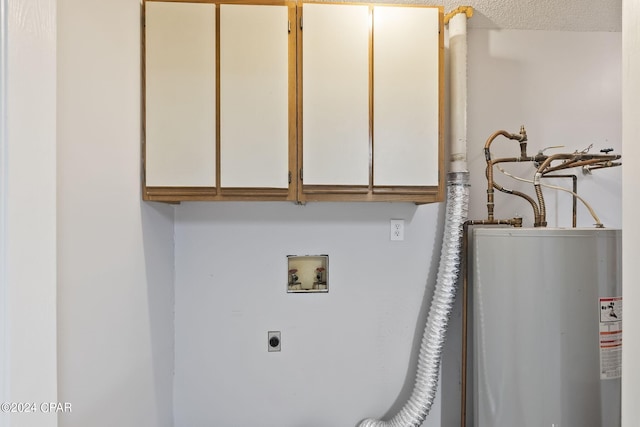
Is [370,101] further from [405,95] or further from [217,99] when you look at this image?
[217,99]

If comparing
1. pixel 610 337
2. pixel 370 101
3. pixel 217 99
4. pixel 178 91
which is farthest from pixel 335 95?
pixel 610 337

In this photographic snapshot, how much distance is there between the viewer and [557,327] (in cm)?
126

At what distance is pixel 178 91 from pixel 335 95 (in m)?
0.61

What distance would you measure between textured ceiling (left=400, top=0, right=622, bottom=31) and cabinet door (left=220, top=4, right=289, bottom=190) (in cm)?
76

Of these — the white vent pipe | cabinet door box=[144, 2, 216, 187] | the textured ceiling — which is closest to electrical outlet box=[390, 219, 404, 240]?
the white vent pipe

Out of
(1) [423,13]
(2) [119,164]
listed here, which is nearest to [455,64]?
(1) [423,13]

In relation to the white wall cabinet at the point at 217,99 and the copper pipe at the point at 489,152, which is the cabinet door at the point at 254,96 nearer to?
the white wall cabinet at the point at 217,99

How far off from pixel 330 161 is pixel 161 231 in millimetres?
794

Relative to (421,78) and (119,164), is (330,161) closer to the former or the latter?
(421,78)

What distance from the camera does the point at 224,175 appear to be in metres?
1.38

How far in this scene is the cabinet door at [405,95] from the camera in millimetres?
1420

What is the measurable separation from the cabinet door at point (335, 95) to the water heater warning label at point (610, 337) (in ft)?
3.13

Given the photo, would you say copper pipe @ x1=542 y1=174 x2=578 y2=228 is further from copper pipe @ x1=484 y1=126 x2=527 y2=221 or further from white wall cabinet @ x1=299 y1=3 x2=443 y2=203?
white wall cabinet @ x1=299 y1=3 x2=443 y2=203

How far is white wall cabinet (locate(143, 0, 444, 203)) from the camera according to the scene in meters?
1.36
